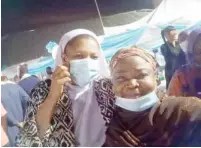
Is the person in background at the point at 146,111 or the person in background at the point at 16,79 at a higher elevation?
the person in background at the point at 16,79

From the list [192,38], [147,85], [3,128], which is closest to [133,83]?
[147,85]

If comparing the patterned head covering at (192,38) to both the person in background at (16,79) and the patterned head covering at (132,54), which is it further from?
the person in background at (16,79)

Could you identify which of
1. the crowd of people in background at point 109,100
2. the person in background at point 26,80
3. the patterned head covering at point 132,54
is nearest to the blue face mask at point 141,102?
the crowd of people in background at point 109,100

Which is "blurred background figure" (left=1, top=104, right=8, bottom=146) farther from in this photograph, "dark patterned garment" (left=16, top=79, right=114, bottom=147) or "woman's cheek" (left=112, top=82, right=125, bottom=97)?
"woman's cheek" (left=112, top=82, right=125, bottom=97)

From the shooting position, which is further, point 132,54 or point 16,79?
point 16,79

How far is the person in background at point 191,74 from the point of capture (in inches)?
58.4

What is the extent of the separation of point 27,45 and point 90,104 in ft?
1.13

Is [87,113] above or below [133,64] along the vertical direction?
below

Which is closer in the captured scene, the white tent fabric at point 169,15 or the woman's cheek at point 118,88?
the woman's cheek at point 118,88

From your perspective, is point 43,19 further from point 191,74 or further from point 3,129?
point 191,74

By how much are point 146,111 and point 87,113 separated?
21 centimetres

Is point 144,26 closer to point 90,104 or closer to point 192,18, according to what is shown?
point 192,18

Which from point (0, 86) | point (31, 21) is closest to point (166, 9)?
point (31, 21)

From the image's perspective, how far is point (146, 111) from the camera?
1.43m
